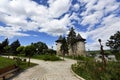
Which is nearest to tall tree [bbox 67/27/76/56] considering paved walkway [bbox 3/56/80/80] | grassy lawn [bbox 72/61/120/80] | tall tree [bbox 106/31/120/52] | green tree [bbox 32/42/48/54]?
tall tree [bbox 106/31/120/52]

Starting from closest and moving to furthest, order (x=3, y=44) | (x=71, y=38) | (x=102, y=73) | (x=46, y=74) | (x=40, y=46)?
(x=102, y=73) → (x=46, y=74) → (x=71, y=38) → (x=3, y=44) → (x=40, y=46)

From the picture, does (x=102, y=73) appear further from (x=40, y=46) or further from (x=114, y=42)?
(x=40, y=46)

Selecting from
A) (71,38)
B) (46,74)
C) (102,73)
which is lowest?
(46,74)

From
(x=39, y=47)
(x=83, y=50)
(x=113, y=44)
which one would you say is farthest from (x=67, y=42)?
(x=39, y=47)

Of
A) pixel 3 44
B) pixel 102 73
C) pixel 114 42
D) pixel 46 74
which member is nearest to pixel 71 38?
pixel 114 42

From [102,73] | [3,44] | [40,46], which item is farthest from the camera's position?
[40,46]

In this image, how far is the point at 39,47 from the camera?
96125mm

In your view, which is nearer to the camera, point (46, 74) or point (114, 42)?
point (46, 74)

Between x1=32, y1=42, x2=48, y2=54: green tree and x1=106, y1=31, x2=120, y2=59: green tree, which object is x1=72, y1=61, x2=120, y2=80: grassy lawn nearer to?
x1=106, y1=31, x2=120, y2=59: green tree

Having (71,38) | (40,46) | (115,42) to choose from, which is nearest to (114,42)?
(115,42)

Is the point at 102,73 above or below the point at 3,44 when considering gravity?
below

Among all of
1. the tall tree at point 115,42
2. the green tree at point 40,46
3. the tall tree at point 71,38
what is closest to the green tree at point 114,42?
the tall tree at point 115,42

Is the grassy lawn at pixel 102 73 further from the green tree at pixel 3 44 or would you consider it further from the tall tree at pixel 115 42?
the green tree at pixel 3 44

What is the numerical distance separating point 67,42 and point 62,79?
5300 centimetres
